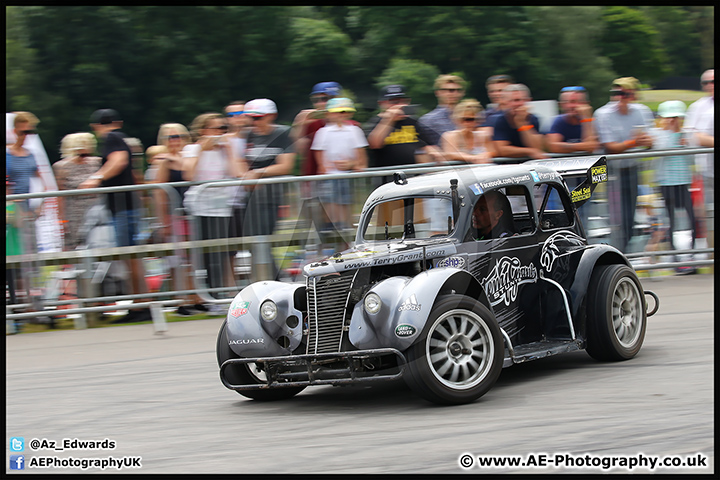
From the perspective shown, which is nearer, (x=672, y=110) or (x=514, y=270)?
(x=514, y=270)

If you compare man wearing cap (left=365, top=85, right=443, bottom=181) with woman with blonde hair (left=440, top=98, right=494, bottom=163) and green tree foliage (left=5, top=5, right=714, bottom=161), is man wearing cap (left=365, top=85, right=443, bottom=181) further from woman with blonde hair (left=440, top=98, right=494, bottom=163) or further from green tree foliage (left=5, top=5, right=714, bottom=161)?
green tree foliage (left=5, top=5, right=714, bottom=161)

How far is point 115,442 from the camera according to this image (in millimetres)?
5898

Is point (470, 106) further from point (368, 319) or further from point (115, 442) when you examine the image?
point (115, 442)

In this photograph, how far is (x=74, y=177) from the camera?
10914 mm

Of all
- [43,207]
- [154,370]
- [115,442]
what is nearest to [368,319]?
[115,442]

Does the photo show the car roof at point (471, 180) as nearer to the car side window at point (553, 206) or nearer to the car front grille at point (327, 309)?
the car side window at point (553, 206)

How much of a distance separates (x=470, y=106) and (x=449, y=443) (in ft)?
20.0

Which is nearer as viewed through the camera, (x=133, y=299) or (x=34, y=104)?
(x=133, y=299)

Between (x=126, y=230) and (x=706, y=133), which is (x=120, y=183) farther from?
(x=706, y=133)

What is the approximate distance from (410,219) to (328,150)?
3253 mm

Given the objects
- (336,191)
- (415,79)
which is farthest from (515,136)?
(415,79)

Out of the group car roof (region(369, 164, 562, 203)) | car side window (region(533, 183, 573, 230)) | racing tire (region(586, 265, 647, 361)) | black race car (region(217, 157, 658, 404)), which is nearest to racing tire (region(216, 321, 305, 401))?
black race car (region(217, 157, 658, 404))

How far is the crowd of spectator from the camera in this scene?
1038 cm

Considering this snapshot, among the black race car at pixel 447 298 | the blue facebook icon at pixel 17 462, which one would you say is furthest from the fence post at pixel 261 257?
the blue facebook icon at pixel 17 462
